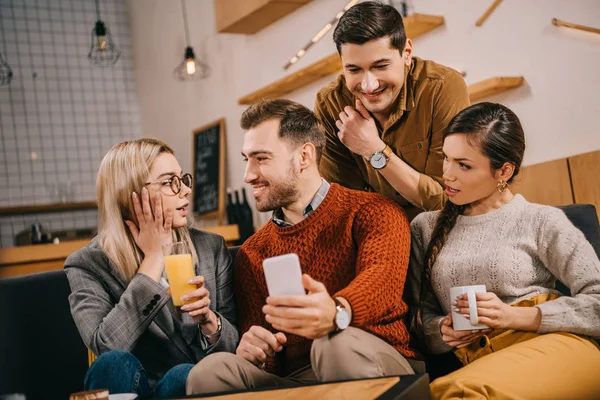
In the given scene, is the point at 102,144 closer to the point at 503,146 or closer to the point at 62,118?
the point at 62,118

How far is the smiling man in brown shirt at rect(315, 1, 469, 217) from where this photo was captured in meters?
2.28

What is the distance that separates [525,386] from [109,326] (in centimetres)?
110

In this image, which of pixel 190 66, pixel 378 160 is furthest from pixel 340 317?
pixel 190 66

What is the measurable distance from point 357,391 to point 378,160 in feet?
3.23

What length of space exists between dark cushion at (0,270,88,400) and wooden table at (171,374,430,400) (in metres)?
1.00

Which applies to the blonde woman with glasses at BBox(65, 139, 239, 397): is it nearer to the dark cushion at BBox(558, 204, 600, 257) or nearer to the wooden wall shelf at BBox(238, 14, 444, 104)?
the dark cushion at BBox(558, 204, 600, 257)

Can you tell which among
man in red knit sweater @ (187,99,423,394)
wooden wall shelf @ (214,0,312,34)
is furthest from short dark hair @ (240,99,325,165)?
wooden wall shelf @ (214,0,312,34)

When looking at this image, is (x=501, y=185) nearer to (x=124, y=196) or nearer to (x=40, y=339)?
(x=124, y=196)

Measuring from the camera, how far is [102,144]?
6699mm

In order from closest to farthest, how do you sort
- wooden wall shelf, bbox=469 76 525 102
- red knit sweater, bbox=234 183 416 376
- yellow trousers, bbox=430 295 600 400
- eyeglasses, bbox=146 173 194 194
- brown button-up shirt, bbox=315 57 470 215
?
yellow trousers, bbox=430 295 600 400
red knit sweater, bbox=234 183 416 376
eyeglasses, bbox=146 173 194 194
brown button-up shirt, bbox=315 57 470 215
wooden wall shelf, bbox=469 76 525 102

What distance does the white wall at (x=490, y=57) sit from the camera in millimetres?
3354

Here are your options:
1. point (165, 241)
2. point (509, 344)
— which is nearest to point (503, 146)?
point (509, 344)

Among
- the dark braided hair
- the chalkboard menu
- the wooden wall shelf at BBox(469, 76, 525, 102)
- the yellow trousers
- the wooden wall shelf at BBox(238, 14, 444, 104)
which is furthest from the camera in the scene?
the chalkboard menu

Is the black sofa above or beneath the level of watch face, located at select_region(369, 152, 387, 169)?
beneath
